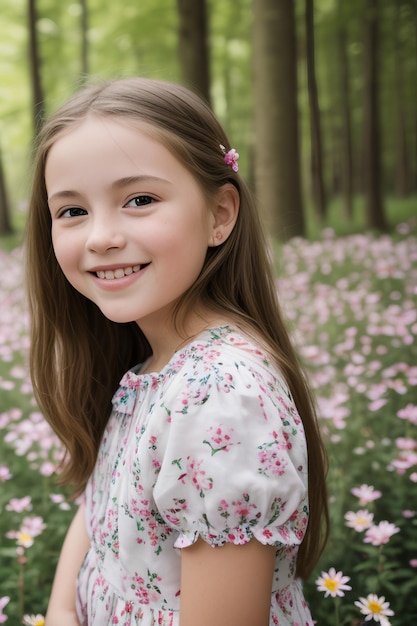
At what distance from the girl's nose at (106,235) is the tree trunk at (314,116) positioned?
19.0 ft

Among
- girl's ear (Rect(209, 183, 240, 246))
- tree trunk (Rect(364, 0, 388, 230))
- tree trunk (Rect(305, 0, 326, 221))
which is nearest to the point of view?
girl's ear (Rect(209, 183, 240, 246))

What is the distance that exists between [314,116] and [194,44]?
1918mm

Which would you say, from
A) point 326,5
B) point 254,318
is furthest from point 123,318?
point 326,5

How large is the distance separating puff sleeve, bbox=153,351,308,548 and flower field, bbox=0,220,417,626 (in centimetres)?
59

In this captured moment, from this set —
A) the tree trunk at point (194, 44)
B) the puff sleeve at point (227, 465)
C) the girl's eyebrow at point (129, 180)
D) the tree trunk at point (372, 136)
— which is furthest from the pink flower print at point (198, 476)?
the tree trunk at point (372, 136)

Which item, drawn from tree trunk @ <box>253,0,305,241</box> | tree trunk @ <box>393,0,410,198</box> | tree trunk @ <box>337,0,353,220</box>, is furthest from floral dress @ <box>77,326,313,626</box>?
tree trunk @ <box>393,0,410,198</box>

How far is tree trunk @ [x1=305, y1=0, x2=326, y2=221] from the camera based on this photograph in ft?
20.8

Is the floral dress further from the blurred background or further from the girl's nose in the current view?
the blurred background

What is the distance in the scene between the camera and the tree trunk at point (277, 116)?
17.5 ft

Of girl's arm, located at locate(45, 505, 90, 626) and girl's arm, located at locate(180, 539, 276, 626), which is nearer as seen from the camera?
girl's arm, located at locate(180, 539, 276, 626)

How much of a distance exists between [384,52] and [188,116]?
7788 millimetres

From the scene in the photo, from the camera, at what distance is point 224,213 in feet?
4.21

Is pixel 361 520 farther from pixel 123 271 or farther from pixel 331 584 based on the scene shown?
pixel 123 271

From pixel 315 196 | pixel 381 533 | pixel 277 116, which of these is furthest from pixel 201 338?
pixel 315 196
